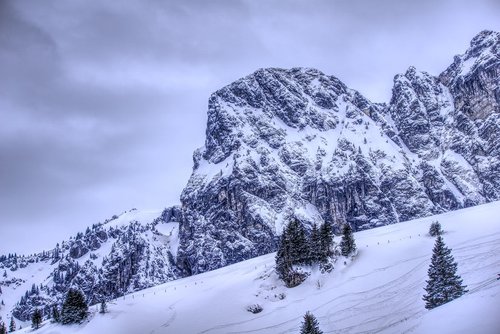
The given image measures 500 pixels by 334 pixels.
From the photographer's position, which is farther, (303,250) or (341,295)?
(303,250)

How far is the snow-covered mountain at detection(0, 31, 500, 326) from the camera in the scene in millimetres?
Result: 153750

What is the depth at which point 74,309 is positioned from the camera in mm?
79188

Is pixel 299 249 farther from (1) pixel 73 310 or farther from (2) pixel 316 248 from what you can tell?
(1) pixel 73 310

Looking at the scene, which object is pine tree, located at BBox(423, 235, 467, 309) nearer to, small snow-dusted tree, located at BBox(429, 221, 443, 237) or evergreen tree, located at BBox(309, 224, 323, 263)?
small snow-dusted tree, located at BBox(429, 221, 443, 237)

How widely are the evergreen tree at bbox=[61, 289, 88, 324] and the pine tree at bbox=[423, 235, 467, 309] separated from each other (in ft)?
193

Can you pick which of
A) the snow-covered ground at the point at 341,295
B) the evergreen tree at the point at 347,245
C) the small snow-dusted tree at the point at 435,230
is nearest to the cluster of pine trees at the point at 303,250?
the evergreen tree at the point at 347,245

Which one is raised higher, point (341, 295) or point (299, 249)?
point (299, 249)

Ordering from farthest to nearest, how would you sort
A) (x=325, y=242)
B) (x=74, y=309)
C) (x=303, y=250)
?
(x=74, y=309) < (x=325, y=242) < (x=303, y=250)

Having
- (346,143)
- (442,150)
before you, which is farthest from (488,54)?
(346,143)

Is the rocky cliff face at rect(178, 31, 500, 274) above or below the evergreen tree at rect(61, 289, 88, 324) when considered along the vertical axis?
above

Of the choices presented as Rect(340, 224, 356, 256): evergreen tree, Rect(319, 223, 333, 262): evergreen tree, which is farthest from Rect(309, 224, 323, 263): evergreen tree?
Rect(340, 224, 356, 256): evergreen tree

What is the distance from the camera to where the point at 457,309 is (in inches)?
974

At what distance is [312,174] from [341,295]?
4179 inches

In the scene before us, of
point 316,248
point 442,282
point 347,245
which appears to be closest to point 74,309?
point 316,248
